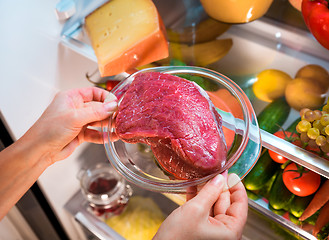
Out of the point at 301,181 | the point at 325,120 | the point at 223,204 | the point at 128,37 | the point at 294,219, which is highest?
the point at 128,37

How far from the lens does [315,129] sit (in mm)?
804

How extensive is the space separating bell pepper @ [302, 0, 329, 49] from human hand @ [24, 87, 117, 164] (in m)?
0.55

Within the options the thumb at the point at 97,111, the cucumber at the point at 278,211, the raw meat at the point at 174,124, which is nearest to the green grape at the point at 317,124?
the raw meat at the point at 174,124

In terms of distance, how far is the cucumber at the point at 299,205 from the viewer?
39.7 inches

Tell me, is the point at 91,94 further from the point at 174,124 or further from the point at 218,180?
the point at 218,180

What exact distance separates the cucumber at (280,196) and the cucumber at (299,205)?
12mm

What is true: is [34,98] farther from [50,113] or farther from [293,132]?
[293,132]

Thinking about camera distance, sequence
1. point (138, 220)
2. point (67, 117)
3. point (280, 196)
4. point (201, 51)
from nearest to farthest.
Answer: point (67, 117)
point (280, 196)
point (201, 51)
point (138, 220)

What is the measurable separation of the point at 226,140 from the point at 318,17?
0.40m

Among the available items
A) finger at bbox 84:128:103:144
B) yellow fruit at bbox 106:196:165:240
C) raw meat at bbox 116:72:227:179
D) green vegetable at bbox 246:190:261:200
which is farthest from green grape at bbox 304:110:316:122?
yellow fruit at bbox 106:196:165:240

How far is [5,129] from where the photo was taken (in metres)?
1.20

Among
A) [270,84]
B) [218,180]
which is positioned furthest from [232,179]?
[270,84]

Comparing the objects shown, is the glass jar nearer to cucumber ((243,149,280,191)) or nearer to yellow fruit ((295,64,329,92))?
yellow fruit ((295,64,329,92))

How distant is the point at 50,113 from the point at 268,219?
Answer: 0.72 meters
